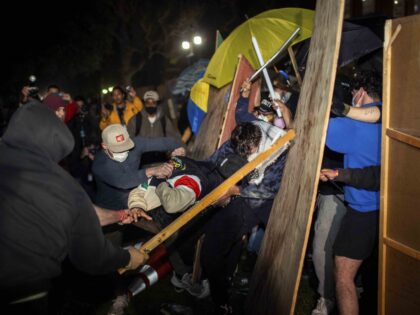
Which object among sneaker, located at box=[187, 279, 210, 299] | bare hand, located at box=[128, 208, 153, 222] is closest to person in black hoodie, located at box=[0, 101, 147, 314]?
bare hand, located at box=[128, 208, 153, 222]

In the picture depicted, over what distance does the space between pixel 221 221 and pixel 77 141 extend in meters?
4.78

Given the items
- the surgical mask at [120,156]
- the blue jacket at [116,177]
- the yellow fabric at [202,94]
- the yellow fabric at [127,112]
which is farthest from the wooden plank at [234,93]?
the yellow fabric at [127,112]

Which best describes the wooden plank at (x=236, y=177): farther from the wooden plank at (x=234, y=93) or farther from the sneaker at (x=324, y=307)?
the wooden plank at (x=234, y=93)

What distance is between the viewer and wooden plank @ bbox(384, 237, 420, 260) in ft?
7.71

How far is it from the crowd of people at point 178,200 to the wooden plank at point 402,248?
38cm

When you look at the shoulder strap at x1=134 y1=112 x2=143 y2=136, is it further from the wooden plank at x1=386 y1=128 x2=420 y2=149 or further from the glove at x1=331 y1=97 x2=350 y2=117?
the wooden plank at x1=386 y1=128 x2=420 y2=149

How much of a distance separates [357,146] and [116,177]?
2.40 metres

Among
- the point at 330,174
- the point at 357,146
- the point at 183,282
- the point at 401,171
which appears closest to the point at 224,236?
the point at 183,282

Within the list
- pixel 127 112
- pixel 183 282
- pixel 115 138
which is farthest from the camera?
pixel 127 112

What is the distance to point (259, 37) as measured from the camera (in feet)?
16.0

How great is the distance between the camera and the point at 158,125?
258 inches

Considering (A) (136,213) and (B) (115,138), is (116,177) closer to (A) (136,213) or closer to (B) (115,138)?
(B) (115,138)

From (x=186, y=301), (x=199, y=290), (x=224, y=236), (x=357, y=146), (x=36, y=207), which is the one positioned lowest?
(x=186, y=301)

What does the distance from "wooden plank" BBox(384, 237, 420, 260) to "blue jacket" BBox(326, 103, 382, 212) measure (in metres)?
0.44
